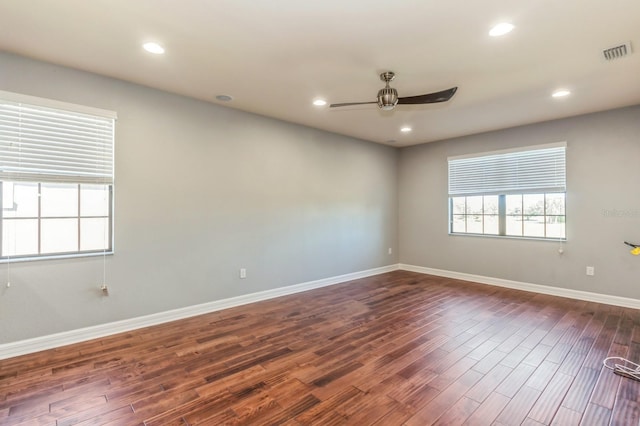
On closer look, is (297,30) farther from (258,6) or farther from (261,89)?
(261,89)

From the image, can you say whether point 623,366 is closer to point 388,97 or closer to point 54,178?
point 388,97

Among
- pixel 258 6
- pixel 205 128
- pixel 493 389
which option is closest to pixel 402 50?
pixel 258 6

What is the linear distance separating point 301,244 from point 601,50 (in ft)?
13.5

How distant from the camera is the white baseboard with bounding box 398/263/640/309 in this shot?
167 inches

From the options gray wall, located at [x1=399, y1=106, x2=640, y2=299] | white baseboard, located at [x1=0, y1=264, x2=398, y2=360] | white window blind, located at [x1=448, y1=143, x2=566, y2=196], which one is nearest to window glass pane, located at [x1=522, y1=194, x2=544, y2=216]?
white window blind, located at [x1=448, y1=143, x2=566, y2=196]

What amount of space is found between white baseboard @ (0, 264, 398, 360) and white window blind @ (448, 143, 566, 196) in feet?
11.0

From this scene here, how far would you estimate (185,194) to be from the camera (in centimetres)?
383

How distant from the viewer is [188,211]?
3852 millimetres

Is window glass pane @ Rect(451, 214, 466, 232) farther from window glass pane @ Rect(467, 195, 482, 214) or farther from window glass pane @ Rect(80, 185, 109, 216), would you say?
window glass pane @ Rect(80, 185, 109, 216)

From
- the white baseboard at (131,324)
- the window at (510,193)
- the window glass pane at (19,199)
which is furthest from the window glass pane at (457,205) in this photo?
the window glass pane at (19,199)

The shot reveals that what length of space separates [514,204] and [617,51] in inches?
118

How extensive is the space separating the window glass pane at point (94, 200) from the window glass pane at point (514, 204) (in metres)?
5.97

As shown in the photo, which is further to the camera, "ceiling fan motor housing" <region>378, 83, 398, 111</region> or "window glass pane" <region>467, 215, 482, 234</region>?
"window glass pane" <region>467, 215, 482, 234</region>

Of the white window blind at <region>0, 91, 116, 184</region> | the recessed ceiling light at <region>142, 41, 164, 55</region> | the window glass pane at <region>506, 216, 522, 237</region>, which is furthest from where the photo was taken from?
the window glass pane at <region>506, 216, 522, 237</region>
